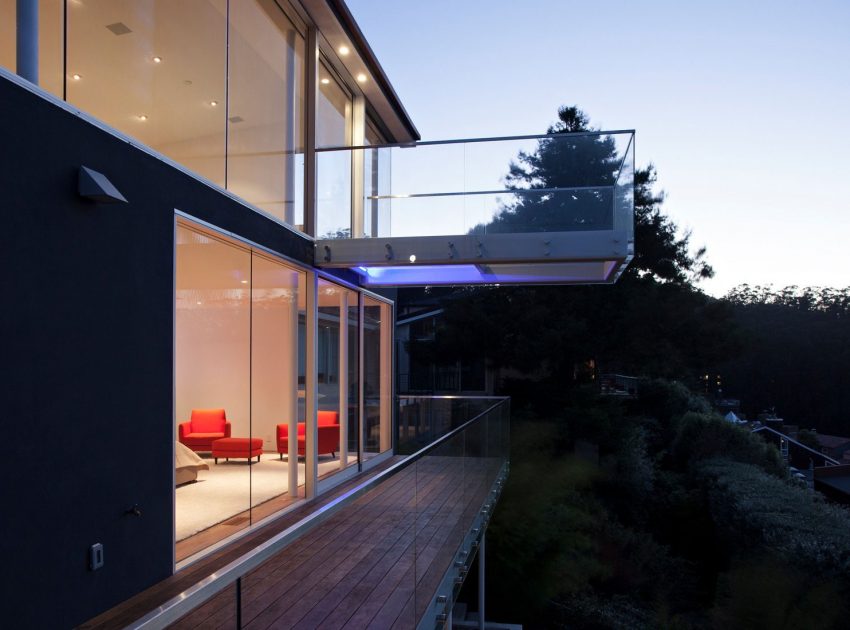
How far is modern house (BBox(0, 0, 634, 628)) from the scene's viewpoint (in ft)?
12.6

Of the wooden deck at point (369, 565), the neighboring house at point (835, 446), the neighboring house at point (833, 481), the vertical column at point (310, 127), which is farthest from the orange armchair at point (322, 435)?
the neighboring house at point (835, 446)

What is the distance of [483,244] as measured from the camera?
795 centimetres

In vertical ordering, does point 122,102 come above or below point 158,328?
above

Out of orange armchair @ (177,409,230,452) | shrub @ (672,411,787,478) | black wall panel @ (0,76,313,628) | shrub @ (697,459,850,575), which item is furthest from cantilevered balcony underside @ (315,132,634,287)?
shrub @ (672,411,787,478)

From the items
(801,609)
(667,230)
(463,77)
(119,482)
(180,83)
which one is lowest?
(801,609)

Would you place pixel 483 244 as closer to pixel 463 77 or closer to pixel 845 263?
pixel 463 77

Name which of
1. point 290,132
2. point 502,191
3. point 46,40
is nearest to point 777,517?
point 502,191

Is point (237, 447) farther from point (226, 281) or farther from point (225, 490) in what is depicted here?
point (226, 281)

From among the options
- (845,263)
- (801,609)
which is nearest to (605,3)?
(801,609)

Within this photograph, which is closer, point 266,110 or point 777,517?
point 266,110

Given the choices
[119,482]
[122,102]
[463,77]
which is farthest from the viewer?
[463,77]

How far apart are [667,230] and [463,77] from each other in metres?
16.7

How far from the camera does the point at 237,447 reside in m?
6.86

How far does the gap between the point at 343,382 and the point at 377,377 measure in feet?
6.12
